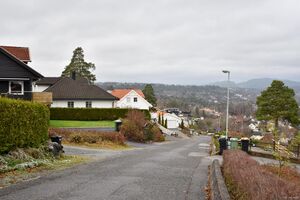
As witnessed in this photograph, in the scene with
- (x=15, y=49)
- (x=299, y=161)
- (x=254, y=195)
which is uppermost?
(x=15, y=49)

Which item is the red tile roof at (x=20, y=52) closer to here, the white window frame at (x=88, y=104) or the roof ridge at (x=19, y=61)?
the roof ridge at (x=19, y=61)

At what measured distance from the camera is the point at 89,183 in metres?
12.5

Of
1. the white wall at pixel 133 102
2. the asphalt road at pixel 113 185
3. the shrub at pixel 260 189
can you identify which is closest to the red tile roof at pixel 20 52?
the asphalt road at pixel 113 185

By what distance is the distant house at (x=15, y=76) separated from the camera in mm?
37250

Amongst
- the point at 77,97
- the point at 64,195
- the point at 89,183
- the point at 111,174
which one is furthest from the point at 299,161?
the point at 77,97

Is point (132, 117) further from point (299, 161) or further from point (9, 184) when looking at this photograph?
point (9, 184)

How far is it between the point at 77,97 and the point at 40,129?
41.5m

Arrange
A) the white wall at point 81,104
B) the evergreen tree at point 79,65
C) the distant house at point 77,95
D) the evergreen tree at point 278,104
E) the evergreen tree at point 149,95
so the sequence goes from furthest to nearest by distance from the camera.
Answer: the evergreen tree at point 149,95 → the evergreen tree at point 79,65 → the evergreen tree at point 278,104 → the distant house at point 77,95 → the white wall at point 81,104

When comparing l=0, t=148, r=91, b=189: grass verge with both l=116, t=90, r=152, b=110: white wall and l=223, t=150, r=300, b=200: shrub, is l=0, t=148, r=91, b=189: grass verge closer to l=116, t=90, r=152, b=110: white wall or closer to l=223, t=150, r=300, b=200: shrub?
l=223, t=150, r=300, b=200: shrub

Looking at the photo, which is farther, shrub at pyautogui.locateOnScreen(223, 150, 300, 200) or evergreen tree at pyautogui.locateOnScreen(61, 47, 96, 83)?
evergreen tree at pyautogui.locateOnScreen(61, 47, 96, 83)

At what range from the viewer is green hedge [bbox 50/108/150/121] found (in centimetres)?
5109

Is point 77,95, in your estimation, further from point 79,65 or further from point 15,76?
point 79,65

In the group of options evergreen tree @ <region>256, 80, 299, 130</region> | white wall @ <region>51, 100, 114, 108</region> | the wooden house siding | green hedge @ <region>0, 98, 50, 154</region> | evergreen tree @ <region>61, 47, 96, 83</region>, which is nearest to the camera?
green hedge @ <region>0, 98, 50, 154</region>

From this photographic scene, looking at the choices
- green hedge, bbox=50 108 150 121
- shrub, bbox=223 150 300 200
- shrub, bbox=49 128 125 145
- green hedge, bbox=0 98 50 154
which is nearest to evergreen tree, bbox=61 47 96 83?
green hedge, bbox=50 108 150 121
